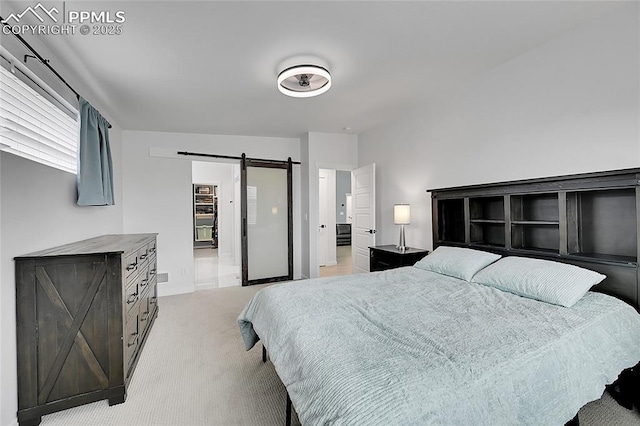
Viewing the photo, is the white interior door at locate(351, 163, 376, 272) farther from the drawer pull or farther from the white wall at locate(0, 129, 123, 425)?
the white wall at locate(0, 129, 123, 425)

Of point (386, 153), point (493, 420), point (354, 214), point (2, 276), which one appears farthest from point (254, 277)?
point (493, 420)

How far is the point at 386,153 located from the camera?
442 cm

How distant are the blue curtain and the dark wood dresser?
642mm

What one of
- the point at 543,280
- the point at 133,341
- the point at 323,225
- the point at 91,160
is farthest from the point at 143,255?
the point at 323,225

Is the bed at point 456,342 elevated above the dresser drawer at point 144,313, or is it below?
above

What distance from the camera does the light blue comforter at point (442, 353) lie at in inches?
40.8

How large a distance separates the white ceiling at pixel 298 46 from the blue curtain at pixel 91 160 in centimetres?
42

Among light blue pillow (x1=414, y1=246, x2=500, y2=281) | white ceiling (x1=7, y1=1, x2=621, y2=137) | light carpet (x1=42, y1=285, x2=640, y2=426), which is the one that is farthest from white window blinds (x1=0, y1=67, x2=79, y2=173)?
light blue pillow (x1=414, y1=246, x2=500, y2=281)

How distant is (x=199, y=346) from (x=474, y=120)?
3.60 metres

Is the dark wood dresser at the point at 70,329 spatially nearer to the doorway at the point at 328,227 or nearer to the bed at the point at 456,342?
the bed at the point at 456,342

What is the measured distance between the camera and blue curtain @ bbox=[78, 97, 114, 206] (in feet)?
8.21

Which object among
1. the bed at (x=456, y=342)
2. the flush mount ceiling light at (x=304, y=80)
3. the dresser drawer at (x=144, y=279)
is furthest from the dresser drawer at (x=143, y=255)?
the flush mount ceiling light at (x=304, y=80)

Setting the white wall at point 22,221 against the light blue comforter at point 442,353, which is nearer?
the light blue comforter at point 442,353

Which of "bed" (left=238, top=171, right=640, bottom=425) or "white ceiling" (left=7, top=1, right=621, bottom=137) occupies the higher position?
"white ceiling" (left=7, top=1, right=621, bottom=137)
